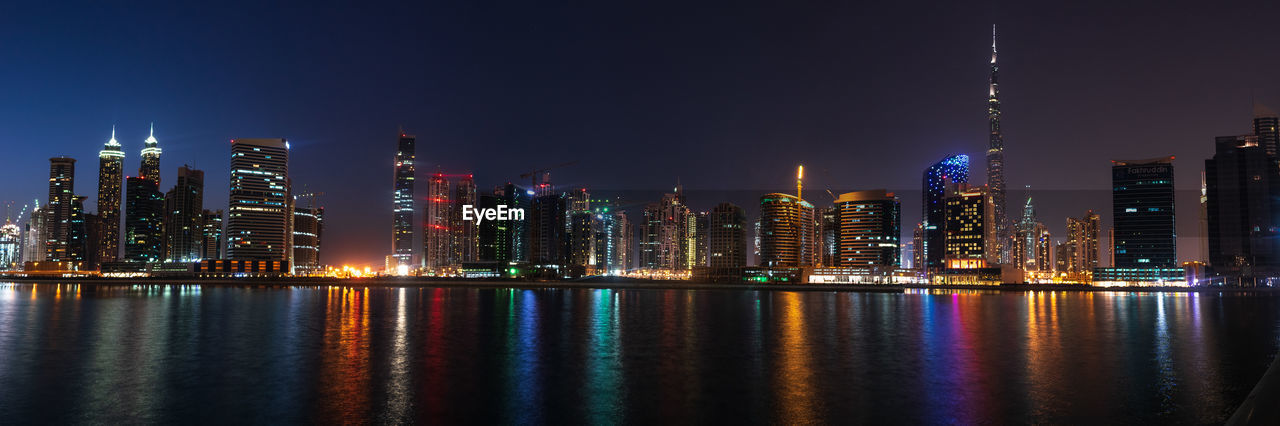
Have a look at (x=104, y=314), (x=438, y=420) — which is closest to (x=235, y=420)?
(x=438, y=420)

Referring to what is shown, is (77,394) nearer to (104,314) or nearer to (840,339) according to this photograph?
(840,339)

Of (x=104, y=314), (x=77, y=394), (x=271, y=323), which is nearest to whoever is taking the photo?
(x=77, y=394)

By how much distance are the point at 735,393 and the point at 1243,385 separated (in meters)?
20.0

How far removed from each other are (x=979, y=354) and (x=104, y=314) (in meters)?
69.4

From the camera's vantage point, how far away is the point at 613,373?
1136 inches

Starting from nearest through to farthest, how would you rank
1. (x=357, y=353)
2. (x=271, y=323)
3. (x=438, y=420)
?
(x=438, y=420)
(x=357, y=353)
(x=271, y=323)

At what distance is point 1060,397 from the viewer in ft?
79.7

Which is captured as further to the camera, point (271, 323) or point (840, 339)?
point (271, 323)

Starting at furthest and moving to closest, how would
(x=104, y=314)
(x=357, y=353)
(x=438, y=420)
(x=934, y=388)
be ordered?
1. (x=104, y=314)
2. (x=357, y=353)
3. (x=934, y=388)
4. (x=438, y=420)

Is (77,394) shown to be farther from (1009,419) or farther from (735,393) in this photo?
(1009,419)

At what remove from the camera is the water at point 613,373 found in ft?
70.1

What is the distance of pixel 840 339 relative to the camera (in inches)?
1750

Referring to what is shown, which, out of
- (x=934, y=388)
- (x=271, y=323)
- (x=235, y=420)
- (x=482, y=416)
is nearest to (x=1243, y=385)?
(x=934, y=388)

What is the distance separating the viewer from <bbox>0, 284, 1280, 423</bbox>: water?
70.1ft
